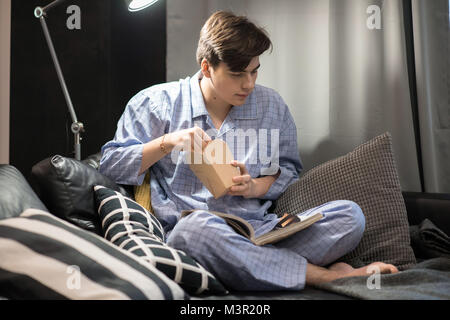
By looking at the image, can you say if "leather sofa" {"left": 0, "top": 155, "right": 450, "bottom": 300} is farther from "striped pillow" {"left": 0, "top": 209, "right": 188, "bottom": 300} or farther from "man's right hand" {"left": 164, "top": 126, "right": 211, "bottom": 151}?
"man's right hand" {"left": 164, "top": 126, "right": 211, "bottom": 151}

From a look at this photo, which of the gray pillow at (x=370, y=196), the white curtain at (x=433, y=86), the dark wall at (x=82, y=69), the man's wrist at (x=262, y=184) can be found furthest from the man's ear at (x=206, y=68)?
the white curtain at (x=433, y=86)

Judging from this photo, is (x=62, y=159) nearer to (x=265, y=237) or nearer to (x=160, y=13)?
(x=265, y=237)

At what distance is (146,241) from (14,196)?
377mm

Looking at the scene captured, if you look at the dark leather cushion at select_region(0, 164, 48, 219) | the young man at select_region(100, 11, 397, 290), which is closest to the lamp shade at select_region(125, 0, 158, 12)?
the young man at select_region(100, 11, 397, 290)

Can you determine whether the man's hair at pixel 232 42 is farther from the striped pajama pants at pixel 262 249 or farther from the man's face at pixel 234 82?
the striped pajama pants at pixel 262 249

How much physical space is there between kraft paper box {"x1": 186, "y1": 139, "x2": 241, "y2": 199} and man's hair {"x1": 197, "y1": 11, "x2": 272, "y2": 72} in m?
0.31

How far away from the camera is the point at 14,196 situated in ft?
4.74

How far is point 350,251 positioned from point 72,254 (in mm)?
950

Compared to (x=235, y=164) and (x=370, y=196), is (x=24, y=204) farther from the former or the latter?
(x=370, y=196)

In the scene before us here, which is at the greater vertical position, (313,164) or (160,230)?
(313,164)

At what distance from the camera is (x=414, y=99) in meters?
2.48

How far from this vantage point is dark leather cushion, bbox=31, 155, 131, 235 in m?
1.59
